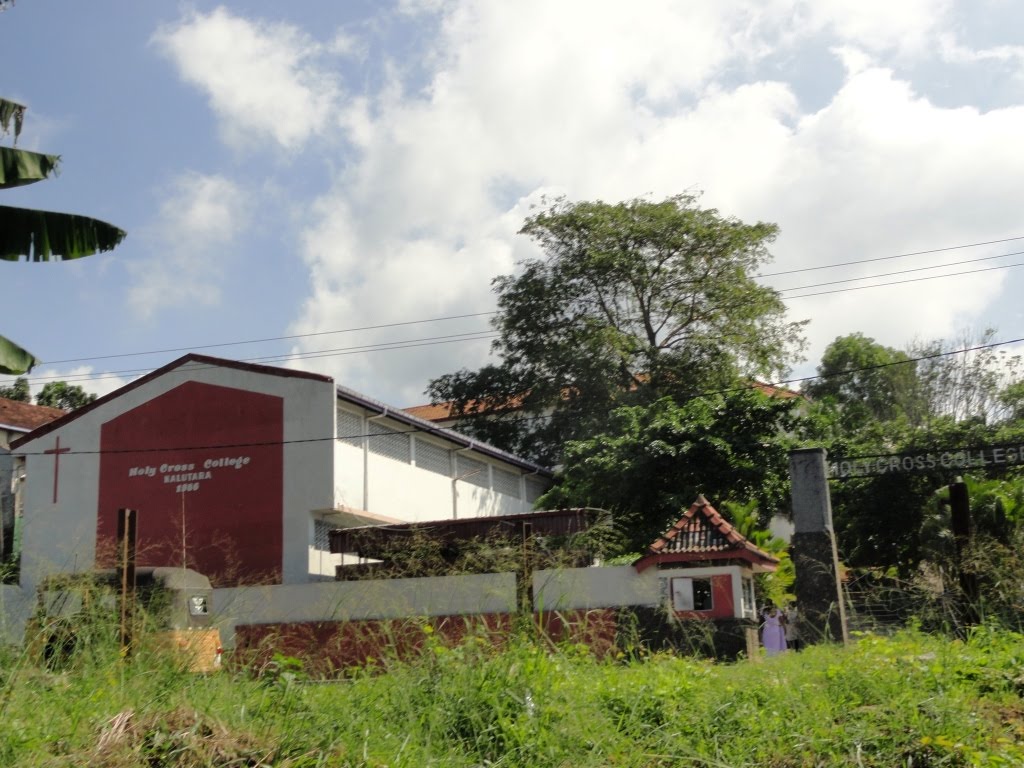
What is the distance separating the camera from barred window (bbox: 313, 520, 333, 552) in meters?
23.0

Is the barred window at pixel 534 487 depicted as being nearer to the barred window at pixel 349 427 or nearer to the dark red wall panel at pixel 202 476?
the barred window at pixel 349 427

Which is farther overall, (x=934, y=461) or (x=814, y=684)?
(x=934, y=461)

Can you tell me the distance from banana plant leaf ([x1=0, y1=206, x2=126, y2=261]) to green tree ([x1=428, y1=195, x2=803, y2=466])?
799 inches

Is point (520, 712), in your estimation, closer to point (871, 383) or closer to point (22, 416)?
point (22, 416)

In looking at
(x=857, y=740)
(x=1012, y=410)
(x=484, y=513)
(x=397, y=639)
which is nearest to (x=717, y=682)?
(x=857, y=740)

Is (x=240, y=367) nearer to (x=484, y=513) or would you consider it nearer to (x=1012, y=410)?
(x=484, y=513)

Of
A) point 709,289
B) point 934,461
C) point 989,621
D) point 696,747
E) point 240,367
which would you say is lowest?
point 696,747

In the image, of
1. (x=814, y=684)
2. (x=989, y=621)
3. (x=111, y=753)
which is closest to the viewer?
(x=111, y=753)

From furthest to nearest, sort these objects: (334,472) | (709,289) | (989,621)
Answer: (709,289) → (334,472) → (989,621)

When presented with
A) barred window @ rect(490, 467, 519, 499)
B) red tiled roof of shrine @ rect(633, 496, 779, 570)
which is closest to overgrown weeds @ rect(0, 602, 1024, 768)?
red tiled roof of shrine @ rect(633, 496, 779, 570)

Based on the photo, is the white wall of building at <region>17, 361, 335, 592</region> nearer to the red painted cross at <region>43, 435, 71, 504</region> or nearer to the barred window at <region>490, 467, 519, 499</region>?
the red painted cross at <region>43, 435, 71, 504</region>

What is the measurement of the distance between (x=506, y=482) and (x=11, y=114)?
21.2 meters

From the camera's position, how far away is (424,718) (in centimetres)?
621

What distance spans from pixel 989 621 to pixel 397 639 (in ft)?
15.2
